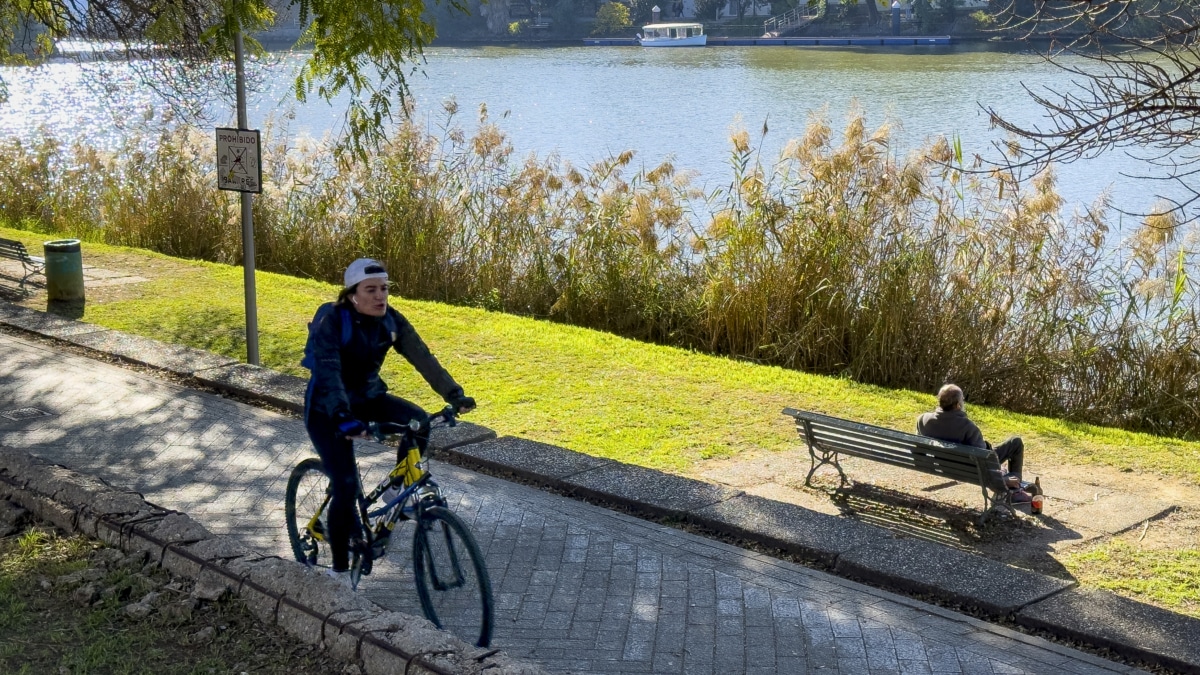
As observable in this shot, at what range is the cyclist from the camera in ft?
16.9

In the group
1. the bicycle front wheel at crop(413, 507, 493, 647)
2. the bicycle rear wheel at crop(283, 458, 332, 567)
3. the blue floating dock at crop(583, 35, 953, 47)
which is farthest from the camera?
the blue floating dock at crop(583, 35, 953, 47)

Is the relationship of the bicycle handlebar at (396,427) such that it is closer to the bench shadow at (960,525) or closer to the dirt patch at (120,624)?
the dirt patch at (120,624)

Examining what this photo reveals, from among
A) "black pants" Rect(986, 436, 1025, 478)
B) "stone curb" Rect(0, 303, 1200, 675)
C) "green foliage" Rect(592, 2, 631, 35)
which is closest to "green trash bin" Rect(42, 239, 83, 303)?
"stone curb" Rect(0, 303, 1200, 675)

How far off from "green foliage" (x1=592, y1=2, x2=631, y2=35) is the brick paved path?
70622 millimetres

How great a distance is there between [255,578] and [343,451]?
62 centimetres

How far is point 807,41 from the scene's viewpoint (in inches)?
2817

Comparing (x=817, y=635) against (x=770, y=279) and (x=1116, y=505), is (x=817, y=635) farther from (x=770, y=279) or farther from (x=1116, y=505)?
(x=770, y=279)

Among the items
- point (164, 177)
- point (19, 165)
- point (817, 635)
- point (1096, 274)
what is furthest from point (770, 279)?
point (19, 165)

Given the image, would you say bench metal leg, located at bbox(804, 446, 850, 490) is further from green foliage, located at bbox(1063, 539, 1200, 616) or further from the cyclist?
the cyclist

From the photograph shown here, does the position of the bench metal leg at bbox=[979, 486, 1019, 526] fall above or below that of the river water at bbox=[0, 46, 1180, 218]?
below

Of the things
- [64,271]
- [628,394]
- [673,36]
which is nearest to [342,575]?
[628,394]

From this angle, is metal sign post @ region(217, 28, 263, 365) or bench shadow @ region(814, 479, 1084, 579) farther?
metal sign post @ region(217, 28, 263, 365)

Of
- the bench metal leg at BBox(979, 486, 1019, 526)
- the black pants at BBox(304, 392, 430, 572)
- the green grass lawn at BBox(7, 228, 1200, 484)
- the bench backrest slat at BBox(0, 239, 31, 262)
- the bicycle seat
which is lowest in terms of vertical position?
the green grass lawn at BBox(7, 228, 1200, 484)

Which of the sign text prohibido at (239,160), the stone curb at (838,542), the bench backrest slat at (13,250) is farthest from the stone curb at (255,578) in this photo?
the bench backrest slat at (13,250)
